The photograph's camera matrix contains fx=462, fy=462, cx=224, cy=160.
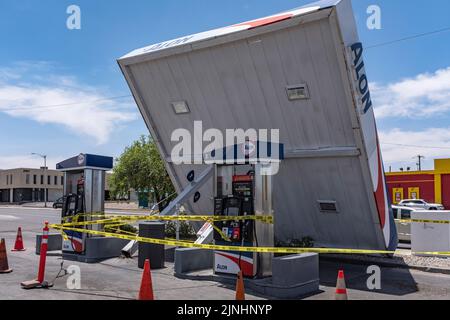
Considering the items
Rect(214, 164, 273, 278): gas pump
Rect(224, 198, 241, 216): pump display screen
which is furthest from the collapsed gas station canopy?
Rect(224, 198, 241, 216): pump display screen

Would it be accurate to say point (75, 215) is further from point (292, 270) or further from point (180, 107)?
point (292, 270)

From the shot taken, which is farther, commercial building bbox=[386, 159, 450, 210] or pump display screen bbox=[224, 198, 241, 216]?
commercial building bbox=[386, 159, 450, 210]

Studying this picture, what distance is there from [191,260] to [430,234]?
7.26 metres

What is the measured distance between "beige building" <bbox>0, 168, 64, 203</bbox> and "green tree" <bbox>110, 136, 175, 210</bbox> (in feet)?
186

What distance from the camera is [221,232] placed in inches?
376

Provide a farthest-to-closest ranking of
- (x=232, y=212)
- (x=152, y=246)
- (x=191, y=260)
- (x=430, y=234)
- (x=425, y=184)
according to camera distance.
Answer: (x=425, y=184), (x=430, y=234), (x=152, y=246), (x=191, y=260), (x=232, y=212)

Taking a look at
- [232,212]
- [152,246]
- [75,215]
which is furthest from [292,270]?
[75,215]

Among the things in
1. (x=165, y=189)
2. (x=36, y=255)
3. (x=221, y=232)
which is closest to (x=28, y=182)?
(x=165, y=189)

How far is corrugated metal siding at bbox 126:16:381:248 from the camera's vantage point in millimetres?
9867

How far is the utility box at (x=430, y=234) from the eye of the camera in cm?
1307

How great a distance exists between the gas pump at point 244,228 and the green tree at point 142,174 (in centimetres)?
2063

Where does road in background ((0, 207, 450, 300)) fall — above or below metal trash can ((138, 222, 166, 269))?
below

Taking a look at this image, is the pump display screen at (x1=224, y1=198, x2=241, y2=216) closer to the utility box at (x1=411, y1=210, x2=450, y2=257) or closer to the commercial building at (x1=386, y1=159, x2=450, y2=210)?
the utility box at (x1=411, y1=210, x2=450, y2=257)

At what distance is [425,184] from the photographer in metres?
40.0
